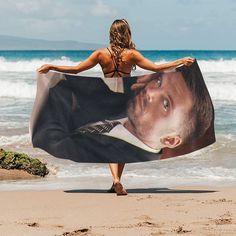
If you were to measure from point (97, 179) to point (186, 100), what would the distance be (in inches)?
61.9

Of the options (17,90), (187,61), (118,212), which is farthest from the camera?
(17,90)

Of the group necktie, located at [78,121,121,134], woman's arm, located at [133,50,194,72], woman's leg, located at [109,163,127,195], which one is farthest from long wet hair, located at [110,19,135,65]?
woman's leg, located at [109,163,127,195]

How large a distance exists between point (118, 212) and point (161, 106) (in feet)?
5.25

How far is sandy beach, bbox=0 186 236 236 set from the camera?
13.6 ft

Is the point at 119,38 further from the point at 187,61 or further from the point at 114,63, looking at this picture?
the point at 187,61

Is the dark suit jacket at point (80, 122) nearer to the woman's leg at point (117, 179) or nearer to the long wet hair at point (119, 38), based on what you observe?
the woman's leg at point (117, 179)

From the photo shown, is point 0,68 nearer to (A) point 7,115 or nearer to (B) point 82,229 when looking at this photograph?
(A) point 7,115

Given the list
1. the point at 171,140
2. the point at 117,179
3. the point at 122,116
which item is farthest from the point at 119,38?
the point at 117,179

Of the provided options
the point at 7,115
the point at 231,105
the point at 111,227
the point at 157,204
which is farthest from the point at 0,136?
the point at 231,105

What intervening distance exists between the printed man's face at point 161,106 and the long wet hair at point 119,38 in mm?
462

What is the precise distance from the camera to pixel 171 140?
599cm

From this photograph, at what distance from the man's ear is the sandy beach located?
451 millimetres

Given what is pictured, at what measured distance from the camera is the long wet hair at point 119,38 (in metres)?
5.72

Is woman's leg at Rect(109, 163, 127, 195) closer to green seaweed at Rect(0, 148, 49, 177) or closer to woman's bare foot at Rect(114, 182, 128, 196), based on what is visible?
woman's bare foot at Rect(114, 182, 128, 196)
